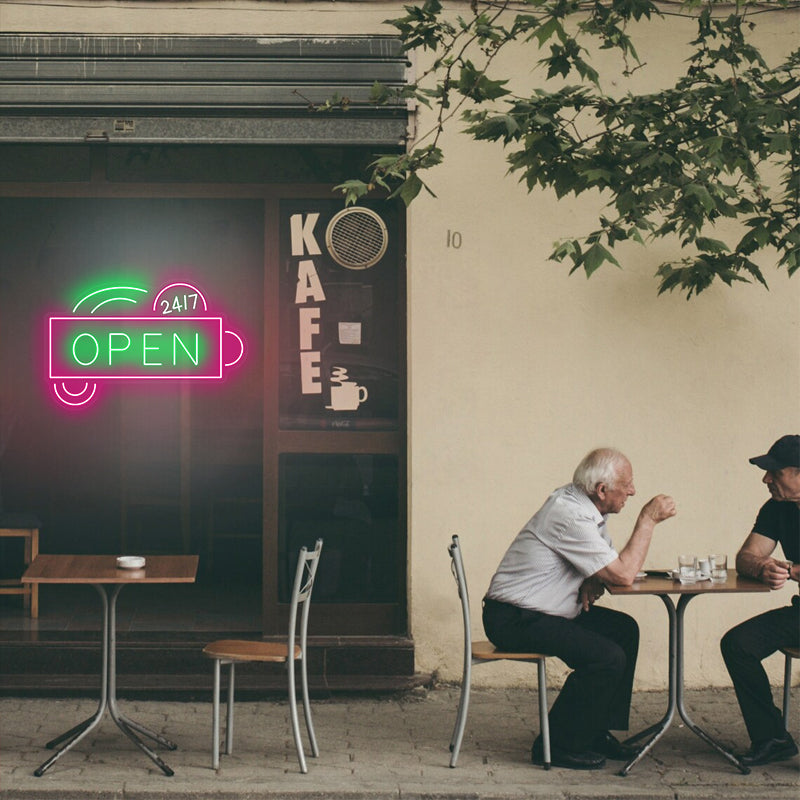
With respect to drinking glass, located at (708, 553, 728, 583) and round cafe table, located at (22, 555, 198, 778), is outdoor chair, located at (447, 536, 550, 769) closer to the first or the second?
drinking glass, located at (708, 553, 728, 583)

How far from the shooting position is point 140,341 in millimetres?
7633

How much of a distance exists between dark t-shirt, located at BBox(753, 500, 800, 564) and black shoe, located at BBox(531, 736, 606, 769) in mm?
1364

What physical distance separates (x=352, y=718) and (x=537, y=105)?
3.40 m

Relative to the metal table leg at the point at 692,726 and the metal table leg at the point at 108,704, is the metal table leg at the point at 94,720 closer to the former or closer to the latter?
the metal table leg at the point at 108,704

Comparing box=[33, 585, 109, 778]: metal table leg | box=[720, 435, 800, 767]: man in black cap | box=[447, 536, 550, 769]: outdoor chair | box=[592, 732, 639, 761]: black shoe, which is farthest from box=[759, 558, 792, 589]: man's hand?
box=[33, 585, 109, 778]: metal table leg

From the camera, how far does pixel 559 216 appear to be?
7.36 meters

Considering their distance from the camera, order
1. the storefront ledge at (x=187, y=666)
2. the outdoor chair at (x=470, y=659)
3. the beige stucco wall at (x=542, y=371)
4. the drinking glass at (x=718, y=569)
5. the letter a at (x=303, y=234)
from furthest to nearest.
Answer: the letter a at (x=303, y=234), the beige stucco wall at (x=542, y=371), the storefront ledge at (x=187, y=666), the drinking glass at (x=718, y=569), the outdoor chair at (x=470, y=659)

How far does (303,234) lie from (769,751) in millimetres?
3901

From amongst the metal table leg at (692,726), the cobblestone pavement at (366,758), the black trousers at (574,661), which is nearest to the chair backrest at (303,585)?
the cobblestone pavement at (366,758)

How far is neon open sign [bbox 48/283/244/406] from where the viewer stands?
7.60m

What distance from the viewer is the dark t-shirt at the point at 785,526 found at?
598 centimetres

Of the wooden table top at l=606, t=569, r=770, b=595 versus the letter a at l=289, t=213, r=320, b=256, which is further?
the letter a at l=289, t=213, r=320, b=256

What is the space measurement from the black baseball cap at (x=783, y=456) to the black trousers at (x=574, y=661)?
1.13 metres

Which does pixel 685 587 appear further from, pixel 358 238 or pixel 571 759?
pixel 358 238
